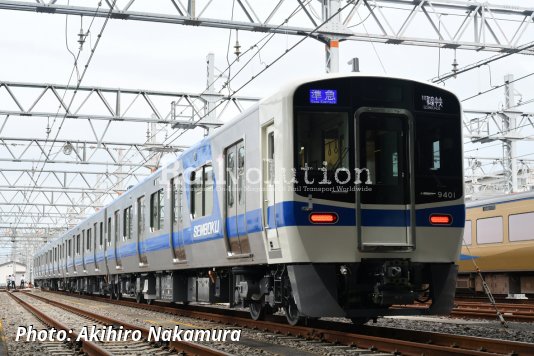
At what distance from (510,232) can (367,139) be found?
410 inches

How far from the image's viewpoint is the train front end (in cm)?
923

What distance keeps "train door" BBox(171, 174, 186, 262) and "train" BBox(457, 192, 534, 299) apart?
715 cm

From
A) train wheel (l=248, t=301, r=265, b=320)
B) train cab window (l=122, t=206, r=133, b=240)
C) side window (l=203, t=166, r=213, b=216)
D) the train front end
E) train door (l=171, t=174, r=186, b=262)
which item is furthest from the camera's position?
train cab window (l=122, t=206, r=133, b=240)

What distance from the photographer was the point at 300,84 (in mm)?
9492

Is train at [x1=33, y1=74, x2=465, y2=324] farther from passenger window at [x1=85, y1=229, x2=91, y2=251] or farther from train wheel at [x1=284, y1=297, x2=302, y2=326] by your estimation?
passenger window at [x1=85, y1=229, x2=91, y2=251]

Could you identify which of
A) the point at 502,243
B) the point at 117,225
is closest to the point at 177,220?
the point at 117,225

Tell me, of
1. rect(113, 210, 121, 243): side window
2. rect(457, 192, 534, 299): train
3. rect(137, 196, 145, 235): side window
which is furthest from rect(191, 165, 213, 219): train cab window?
rect(113, 210, 121, 243): side window

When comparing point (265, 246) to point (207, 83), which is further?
point (207, 83)

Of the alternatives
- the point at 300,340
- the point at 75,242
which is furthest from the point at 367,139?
the point at 75,242

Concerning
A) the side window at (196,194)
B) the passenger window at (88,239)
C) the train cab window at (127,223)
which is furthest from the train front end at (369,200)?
the passenger window at (88,239)

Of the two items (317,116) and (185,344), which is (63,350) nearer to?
(185,344)

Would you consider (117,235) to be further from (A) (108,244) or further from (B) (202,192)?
(B) (202,192)

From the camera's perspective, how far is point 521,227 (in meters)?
18.3

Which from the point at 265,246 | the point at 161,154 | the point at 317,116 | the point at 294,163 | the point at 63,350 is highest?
the point at 161,154
